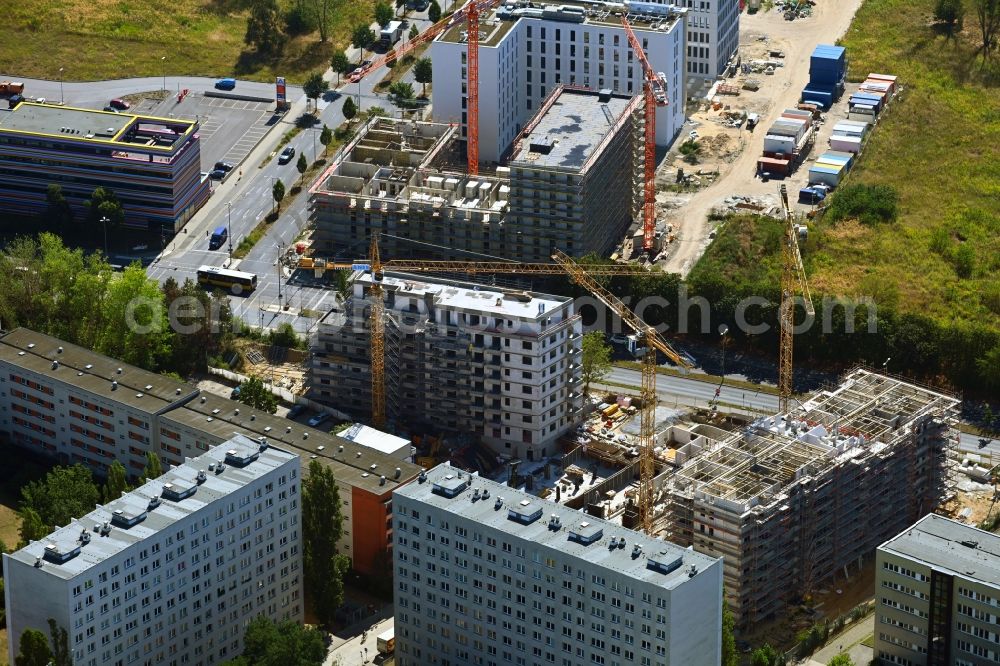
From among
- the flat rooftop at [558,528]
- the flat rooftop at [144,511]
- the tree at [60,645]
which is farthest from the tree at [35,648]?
the flat rooftop at [558,528]

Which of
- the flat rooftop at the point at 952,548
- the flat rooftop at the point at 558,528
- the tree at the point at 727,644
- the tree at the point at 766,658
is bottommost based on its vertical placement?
the tree at the point at 766,658

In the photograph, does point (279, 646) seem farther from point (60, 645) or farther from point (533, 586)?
point (533, 586)

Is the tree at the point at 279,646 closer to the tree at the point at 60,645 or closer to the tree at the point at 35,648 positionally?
the tree at the point at 60,645

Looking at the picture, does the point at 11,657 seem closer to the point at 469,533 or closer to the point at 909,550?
the point at 469,533

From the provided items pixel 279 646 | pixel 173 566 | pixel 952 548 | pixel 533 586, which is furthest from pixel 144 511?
pixel 952 548

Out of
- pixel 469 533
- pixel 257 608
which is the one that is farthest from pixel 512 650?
pixel 257 608

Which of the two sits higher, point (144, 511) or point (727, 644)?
point (144, 511)
